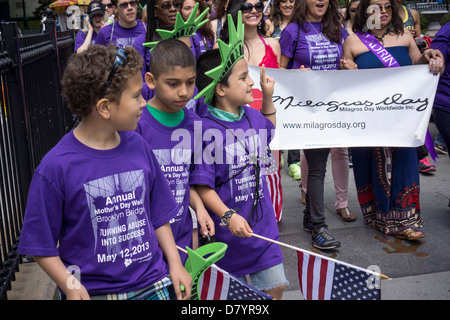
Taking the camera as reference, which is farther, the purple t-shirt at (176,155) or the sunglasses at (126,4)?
the sunglasses at (126,4)

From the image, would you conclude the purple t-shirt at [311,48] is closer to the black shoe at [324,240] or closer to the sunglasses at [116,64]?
the black shoe at [324,240]

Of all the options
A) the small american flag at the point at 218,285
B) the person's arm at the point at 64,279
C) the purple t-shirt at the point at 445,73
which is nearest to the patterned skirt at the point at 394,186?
the purple t-shirt at the point at 445,73

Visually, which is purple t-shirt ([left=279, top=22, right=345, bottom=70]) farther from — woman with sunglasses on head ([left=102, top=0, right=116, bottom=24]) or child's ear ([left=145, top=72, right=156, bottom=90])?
woman with sunglasses on head ([left=102, top=0, right=116, bottom=24])

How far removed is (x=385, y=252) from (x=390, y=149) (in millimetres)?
988

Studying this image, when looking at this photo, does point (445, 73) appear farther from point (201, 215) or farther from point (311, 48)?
point (201, 215)

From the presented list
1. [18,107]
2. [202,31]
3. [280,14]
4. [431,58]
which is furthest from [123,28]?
[431,58]

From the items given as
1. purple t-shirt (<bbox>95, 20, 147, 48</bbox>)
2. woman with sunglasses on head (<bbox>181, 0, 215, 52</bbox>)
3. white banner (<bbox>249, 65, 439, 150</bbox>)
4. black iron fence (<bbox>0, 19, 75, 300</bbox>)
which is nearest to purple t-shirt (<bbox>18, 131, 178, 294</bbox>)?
black iron fence (<bbox>0, 19, 75, 300</bbox>)

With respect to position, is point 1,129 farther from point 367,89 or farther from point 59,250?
point 367,89

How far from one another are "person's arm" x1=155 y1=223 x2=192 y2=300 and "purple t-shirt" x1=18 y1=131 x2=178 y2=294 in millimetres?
74

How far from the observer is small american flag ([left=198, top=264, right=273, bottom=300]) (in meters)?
2.61

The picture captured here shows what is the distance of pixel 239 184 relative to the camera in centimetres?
322

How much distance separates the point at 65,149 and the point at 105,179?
0.62 ft

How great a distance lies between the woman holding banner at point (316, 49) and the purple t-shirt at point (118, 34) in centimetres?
156

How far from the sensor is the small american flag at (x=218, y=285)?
261 cm
